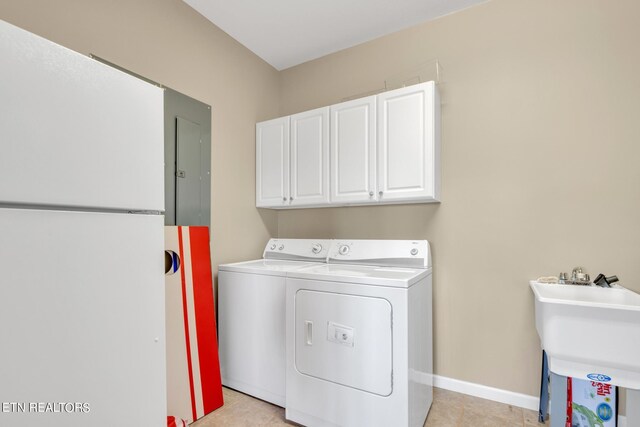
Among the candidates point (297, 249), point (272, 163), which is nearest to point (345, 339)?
point (297, 249)

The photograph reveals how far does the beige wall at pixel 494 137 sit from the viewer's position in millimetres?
1846

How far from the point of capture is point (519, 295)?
6.86 ft

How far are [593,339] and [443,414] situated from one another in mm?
1058

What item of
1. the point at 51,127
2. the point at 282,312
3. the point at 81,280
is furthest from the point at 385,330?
the point at 51,127

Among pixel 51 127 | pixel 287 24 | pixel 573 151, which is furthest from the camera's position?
pixel 287 24

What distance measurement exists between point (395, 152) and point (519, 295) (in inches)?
50.4

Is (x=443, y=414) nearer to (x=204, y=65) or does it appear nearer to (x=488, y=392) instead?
(x=488, y=392)

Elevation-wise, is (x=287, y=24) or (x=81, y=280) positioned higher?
(x=287, y=24)

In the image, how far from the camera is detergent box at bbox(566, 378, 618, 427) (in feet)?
5.15

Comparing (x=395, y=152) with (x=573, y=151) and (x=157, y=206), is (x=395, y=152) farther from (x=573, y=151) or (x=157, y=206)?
(x=157, y=206)

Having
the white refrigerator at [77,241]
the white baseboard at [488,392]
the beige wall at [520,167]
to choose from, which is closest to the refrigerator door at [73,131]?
the white refrigerator at [77,241]

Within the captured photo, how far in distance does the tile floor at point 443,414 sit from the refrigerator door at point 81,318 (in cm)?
117

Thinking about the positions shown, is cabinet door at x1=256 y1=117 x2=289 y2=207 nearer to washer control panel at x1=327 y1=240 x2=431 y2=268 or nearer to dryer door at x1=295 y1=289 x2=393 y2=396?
washer control panel at x1=327 y1=240 x2=431 y2=268

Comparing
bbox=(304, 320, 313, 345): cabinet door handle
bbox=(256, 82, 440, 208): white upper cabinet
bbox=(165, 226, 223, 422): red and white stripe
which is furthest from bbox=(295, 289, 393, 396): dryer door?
bbox=(256, 82, 440, 208): white upper cabinet
